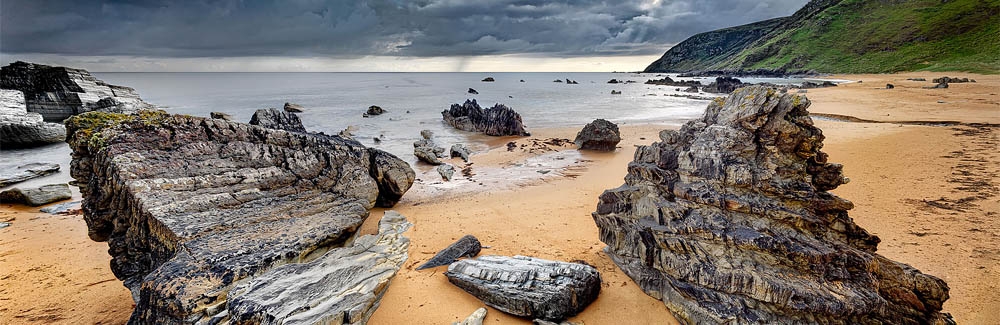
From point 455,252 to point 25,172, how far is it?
17.7 metres

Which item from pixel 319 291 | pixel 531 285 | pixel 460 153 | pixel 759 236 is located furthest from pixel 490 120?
pixel 759 236

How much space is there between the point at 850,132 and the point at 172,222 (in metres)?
22.0

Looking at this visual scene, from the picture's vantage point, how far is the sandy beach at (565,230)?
504 centimetres

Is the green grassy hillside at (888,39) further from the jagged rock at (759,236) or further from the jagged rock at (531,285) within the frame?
the jagged rock at (531,285)

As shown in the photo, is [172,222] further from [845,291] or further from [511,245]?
[845,291]

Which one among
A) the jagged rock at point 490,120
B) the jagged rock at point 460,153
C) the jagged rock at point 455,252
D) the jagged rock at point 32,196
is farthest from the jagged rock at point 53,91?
the jagged rock at point 455,252

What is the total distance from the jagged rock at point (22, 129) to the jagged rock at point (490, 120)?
21.5m

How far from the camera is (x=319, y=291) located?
437 cm

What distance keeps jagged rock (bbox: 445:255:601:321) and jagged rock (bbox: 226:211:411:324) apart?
1.15 m

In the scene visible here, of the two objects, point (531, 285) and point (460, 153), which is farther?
point (460, 153)

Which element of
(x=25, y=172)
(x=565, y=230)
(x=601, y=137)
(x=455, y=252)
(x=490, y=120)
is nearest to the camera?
(x=455, y=252)

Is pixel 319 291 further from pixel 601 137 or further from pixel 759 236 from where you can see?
pixel 601 137

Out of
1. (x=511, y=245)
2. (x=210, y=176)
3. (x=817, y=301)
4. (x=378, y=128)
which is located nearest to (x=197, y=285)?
(x=210, y=176)

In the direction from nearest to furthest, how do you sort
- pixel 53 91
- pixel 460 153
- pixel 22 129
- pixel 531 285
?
pixel 531 285 → pixel 460 153 → pixel 22 129 → pixel 53 91
